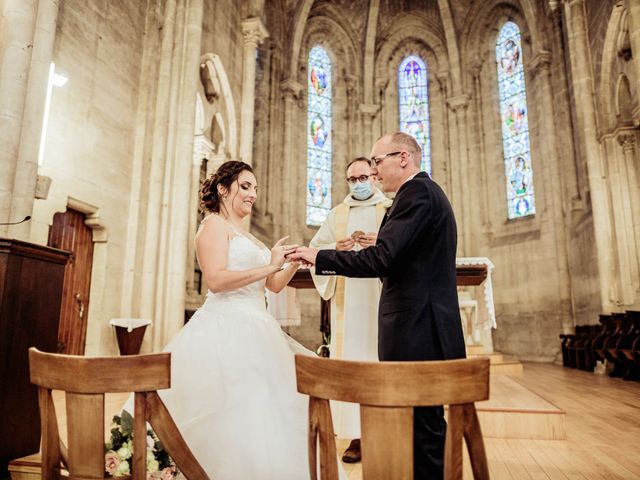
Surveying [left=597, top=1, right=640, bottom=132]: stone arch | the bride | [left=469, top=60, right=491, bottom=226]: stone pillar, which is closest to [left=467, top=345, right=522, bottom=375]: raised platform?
[left=597, top=1, right=640, bottom=132]: stone arch

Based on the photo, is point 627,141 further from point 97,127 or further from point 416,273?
point 97,127

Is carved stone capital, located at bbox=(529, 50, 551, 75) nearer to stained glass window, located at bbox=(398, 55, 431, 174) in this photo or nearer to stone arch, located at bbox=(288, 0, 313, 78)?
stained glass window, located at bbox=(398, 55, 431, 174)

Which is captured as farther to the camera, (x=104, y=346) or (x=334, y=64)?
(x=334, y=64)

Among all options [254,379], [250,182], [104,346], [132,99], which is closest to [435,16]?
[132,99]

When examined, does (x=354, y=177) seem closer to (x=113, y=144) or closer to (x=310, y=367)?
(x=310, y=367)

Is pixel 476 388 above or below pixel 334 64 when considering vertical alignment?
below

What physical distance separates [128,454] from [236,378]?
544 mm

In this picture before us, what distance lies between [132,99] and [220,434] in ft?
24.1

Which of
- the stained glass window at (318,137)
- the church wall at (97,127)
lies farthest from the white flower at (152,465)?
the stained glass window at (318,137)

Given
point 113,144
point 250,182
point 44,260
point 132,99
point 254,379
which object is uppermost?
point 132,99

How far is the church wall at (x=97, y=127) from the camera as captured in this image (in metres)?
6.55

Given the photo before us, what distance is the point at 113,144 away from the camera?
7.66 meters

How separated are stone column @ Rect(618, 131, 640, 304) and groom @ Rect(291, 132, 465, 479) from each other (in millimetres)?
8682

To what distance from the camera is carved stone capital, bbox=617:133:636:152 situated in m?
9.48
